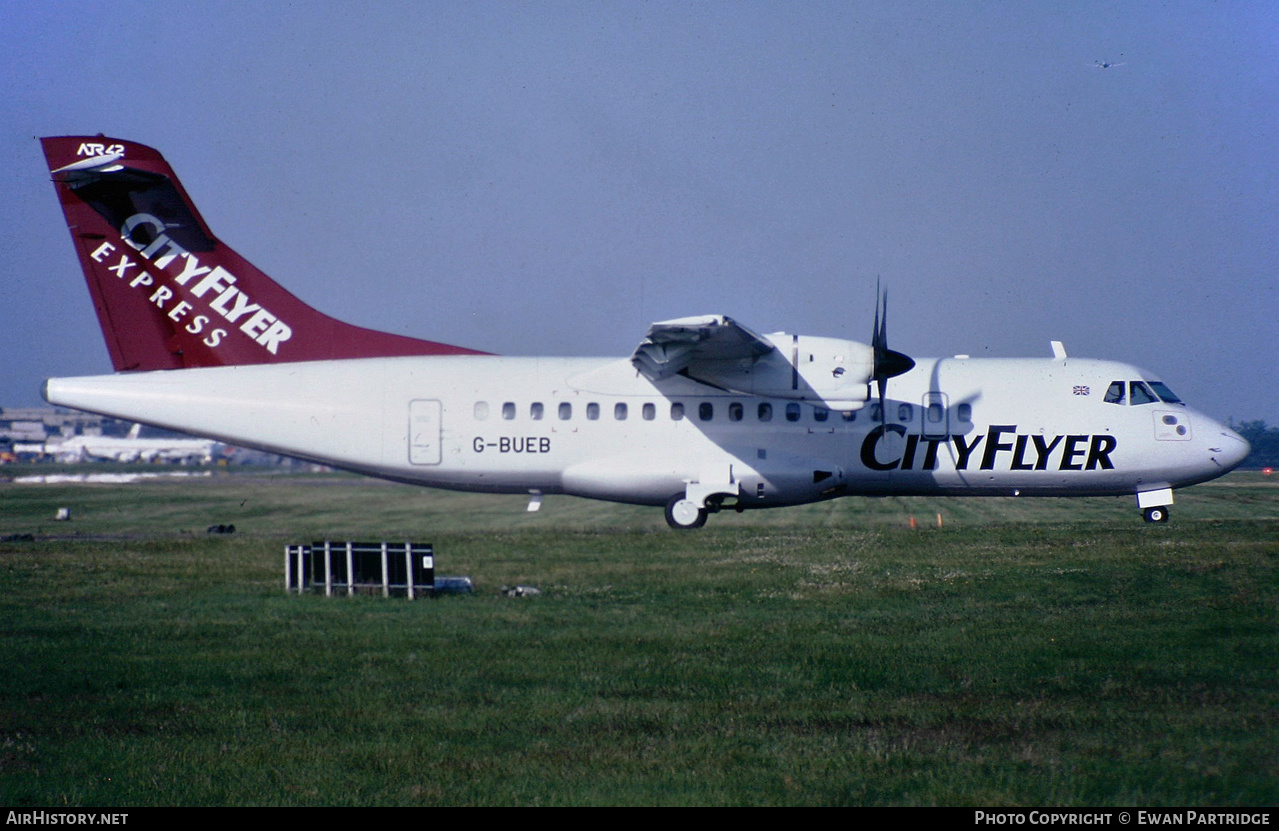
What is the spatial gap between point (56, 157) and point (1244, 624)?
2321 cm

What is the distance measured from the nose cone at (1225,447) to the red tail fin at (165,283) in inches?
731

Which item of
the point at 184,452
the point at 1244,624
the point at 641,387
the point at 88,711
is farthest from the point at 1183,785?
the point at 184,452

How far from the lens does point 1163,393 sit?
24.8 m

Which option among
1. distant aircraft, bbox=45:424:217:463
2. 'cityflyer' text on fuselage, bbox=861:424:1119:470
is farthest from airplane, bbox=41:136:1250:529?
distant aircraft, bbox=45:424:217:463

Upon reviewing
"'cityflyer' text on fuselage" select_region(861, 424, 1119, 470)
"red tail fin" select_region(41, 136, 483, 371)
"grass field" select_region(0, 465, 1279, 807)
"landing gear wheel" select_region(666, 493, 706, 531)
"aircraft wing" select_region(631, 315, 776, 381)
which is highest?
"red tail fin" select_region(41, 136, 483, 371)

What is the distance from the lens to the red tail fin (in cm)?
2316

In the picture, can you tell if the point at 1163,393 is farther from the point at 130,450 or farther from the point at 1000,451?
the point at 130,450

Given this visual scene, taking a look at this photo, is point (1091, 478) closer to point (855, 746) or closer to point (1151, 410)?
point (1151, 410)

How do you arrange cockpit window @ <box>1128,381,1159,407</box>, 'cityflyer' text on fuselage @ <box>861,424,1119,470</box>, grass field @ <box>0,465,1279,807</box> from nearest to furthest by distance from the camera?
1. grass field @ <box>0,465,1279,807</box>
2. 'cityflyer' text on fuselage @ <box>861,424,1119,470</box>
3. cockpit window @ <box>1128,381,1159,407</box>

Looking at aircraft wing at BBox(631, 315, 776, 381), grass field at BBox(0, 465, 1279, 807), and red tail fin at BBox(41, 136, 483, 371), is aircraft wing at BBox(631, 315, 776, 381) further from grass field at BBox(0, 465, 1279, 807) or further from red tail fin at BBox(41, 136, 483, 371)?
red tail fin at BBox(41, 136, 483, 371)

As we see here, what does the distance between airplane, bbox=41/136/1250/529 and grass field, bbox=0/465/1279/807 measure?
225 cm

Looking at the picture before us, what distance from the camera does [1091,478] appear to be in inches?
962

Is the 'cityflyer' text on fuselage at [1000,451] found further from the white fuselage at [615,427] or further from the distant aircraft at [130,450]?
the distant aircraft at [130,450]

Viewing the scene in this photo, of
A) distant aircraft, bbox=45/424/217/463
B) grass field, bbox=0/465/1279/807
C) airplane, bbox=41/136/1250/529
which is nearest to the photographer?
grass field, bbox=0/465/1279/807
